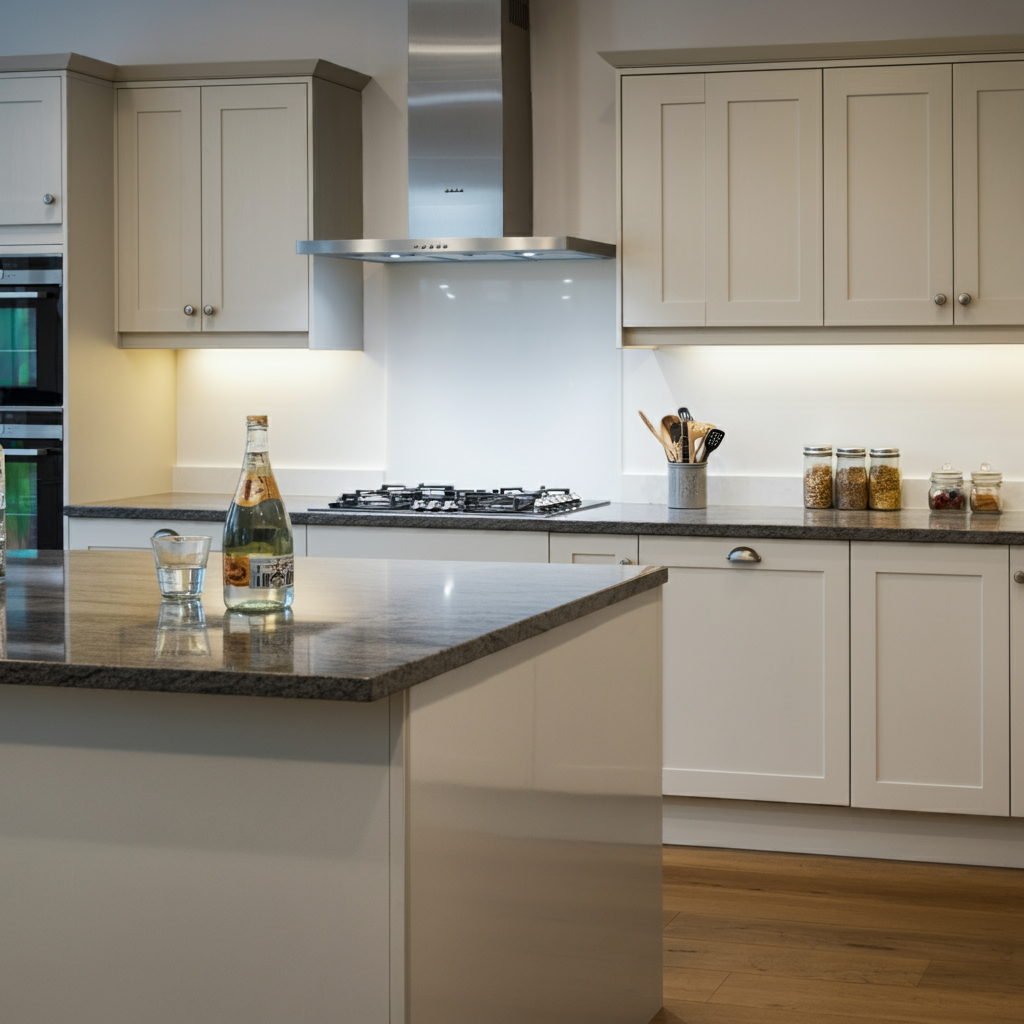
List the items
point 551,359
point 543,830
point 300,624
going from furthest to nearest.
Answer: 1. point 551,359
2. point 543,830
3. point 300,624

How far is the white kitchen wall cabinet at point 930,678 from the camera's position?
3.46 meters

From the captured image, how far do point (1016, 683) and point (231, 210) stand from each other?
272cm

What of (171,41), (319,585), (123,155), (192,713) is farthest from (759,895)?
(171,41)

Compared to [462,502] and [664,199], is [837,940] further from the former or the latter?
[664,199]

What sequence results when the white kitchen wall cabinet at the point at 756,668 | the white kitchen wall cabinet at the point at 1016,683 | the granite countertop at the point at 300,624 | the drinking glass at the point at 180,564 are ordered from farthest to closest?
1. the white kitchen wall cabinet at the point at 756,668
2. the white kitchen wall cabinet at the point at 1016,683
3. the drinking glass at the point at 180,564
4. the granite countertop at the point at 300,624

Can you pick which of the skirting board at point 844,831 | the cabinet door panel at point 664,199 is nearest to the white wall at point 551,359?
the cabinet door panel at point 664,199

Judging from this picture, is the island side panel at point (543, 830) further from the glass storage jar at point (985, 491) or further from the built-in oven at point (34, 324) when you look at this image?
the built-in oven at point (34, 324)

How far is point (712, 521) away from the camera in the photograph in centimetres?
366

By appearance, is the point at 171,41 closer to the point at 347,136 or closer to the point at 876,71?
the point at 347,136

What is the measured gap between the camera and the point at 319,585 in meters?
2.26

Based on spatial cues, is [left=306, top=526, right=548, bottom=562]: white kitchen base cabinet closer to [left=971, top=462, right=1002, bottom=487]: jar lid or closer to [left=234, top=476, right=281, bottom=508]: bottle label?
[left=971, top=462, right=1002, bottom=487]: jar lid

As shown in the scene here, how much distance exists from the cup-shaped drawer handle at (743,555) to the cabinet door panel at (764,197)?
699 millimetres

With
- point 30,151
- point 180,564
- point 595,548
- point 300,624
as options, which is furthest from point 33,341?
point 300,624

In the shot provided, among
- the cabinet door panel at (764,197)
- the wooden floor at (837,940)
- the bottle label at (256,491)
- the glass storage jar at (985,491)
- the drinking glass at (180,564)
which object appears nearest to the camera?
the bottle label at (256,491)
